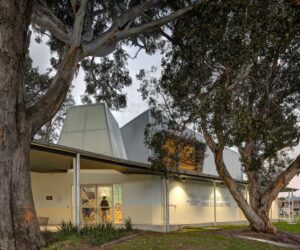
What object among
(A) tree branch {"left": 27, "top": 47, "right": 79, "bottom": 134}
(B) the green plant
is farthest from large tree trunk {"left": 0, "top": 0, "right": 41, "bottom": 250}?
(B) the green plant

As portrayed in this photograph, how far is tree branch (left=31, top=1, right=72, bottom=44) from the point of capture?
12781mm

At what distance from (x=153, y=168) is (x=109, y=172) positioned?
5.48m

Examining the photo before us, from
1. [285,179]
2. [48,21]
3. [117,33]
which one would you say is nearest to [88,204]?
[285,179]

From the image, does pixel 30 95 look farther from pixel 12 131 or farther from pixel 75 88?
pixel 12 131

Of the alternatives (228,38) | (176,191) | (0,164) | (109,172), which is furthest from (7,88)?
(176,191)

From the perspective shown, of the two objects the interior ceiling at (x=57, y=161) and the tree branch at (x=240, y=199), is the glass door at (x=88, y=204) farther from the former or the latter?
the tree branch at (x=240, y=199)

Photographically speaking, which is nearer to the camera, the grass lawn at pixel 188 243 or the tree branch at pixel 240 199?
the grass lawn at pixel 188 243

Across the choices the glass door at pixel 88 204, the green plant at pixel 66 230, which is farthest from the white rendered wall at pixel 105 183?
the green plant at pixel 66 230

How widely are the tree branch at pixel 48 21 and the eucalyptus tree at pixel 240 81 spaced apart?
3640mm

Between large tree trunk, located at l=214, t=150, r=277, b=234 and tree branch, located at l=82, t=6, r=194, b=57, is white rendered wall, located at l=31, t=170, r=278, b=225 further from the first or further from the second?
tree branch, located at l=82, t=6, r=194, b=57

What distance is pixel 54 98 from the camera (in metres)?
10.1

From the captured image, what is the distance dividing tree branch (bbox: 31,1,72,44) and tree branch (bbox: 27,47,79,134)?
2063 millimetres

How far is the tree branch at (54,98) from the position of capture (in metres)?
9.34

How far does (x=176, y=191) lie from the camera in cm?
2284
